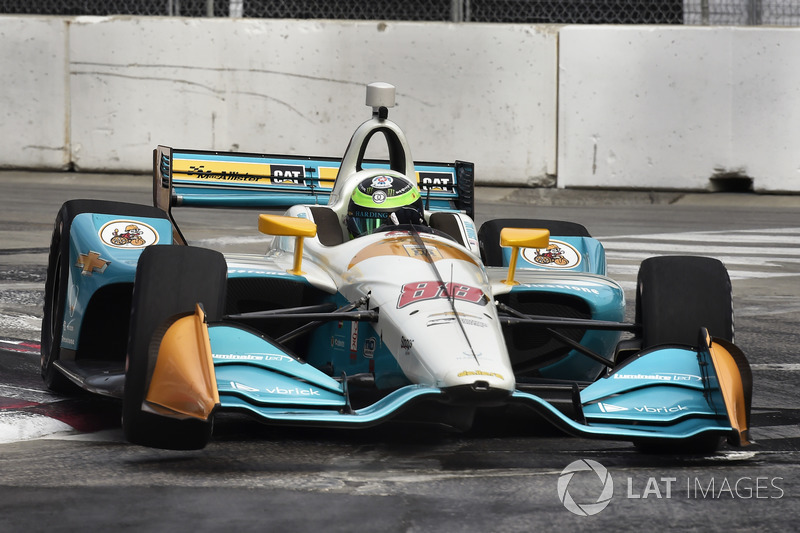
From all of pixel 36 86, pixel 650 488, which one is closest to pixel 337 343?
pixel 650 488

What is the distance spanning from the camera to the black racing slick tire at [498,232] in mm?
6293

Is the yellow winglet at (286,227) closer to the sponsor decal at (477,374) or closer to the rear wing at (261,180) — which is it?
the sponsor decal at (477,374)

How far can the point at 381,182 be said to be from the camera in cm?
580

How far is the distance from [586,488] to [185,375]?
4.23 feet

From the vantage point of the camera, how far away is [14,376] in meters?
5.51

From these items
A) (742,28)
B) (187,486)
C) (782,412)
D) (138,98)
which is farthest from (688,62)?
(187,486)

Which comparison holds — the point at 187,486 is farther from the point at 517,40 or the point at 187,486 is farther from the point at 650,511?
the point at 517,40

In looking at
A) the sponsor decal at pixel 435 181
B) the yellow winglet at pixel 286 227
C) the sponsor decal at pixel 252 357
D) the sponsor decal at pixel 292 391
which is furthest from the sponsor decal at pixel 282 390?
the sponsor decal at pixel 435 181

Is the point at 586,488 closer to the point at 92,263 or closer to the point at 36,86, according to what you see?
the point at 92,263

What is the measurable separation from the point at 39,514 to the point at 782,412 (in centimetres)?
302

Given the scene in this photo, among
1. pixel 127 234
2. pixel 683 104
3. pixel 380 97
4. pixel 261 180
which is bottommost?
pixel 127 234

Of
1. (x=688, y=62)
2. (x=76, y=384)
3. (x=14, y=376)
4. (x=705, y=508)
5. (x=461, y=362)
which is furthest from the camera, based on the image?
(x=688, y=62)

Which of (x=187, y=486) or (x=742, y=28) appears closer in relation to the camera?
(x=187, y=486)

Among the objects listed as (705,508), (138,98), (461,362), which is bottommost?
(705,508)
